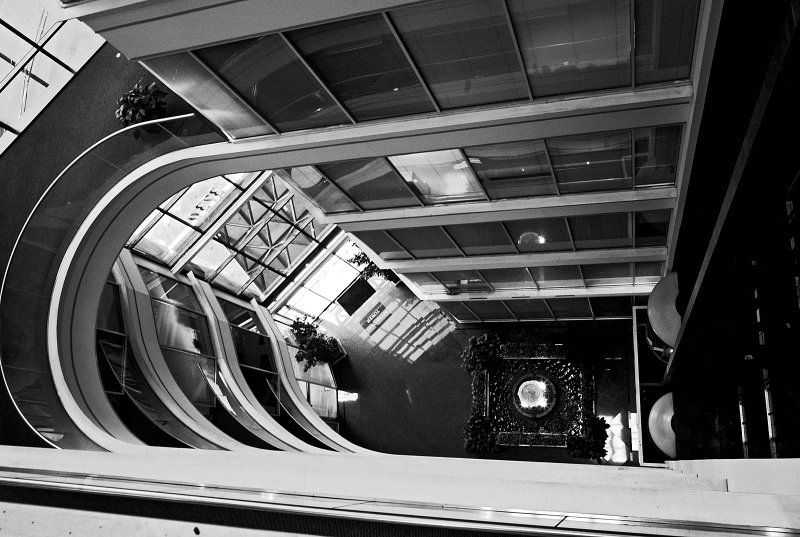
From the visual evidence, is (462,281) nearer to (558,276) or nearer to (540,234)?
(558,276)

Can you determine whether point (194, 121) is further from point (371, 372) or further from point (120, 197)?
point (371, 372)

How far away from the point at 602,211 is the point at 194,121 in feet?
25.3

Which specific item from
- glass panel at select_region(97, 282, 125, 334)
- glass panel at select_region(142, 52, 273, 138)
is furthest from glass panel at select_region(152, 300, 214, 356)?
glass panel at select_region(142, 52, 273, 138)

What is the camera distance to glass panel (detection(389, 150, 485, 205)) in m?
12.0

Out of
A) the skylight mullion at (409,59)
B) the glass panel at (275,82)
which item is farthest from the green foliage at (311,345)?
the skylight mullion at (409,59)

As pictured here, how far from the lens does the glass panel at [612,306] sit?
71.1ft

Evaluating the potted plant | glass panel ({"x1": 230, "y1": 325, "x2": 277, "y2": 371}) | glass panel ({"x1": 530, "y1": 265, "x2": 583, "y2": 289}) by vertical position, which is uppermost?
the potted plant

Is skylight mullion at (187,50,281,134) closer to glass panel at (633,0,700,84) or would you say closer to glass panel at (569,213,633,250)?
glass panel at (633,0,700,84)

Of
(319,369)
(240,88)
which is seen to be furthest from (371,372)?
(240,88)

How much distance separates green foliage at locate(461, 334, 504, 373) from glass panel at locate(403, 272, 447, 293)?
460 cm

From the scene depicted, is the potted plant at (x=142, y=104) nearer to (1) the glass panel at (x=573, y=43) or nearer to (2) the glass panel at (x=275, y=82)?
(2) the glass panel at (x=275, y=82)

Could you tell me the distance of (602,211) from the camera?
1351 centimetres

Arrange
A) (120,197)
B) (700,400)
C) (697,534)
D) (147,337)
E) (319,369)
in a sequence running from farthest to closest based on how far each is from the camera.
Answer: (319,369) < (147,337) < (120,197) < (700,400) < (697,534)

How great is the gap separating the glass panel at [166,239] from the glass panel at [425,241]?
7.07m
